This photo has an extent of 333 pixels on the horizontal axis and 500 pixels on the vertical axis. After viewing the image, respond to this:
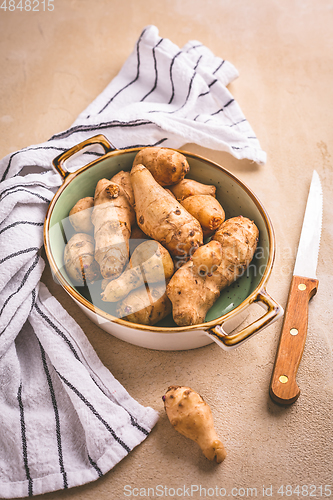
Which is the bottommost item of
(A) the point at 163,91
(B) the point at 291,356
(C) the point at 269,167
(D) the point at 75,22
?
(B) the point at 291,356

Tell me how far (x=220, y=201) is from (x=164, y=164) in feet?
0.61

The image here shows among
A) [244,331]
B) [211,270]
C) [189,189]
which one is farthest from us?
[189,189]

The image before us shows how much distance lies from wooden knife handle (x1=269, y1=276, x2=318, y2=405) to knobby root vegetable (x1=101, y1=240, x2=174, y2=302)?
273mm

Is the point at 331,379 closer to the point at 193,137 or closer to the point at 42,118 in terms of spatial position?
the point at 193,137

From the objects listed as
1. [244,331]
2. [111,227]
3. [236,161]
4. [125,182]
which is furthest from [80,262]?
[236,161]

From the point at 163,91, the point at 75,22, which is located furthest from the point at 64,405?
the point at 75,22

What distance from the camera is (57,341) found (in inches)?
31.9

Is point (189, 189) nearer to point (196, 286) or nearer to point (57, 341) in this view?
point (196, 286)

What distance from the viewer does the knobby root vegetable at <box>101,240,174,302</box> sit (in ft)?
2.52

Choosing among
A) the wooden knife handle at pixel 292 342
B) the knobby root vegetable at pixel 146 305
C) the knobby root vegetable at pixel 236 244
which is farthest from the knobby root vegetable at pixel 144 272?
the wooden knife handle at pixel 292 342

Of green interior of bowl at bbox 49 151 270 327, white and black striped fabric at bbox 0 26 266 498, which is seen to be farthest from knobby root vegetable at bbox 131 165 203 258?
white and black striped fabric at bbox 0 26 266 498

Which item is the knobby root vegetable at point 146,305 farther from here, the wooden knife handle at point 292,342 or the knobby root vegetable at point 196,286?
the wooden knife handle at point 292,342

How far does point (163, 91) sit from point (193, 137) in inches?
9.5

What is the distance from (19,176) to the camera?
0.96m
